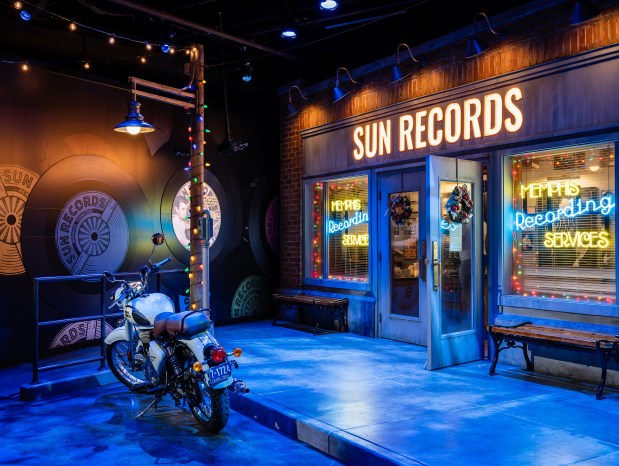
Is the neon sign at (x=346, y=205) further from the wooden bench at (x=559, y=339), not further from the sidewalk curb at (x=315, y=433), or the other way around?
the sidewalk curb at (x=315, y=433)

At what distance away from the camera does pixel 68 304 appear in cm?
840

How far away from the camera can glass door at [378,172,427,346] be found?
27.7 ft

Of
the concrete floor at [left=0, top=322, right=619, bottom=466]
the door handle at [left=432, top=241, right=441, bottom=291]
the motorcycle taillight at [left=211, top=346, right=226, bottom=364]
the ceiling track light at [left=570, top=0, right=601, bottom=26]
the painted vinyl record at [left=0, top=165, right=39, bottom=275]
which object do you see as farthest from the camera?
the painted vinyl record at [left=0, top=165, right=39, bottom=275]

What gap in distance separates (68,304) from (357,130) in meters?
5.23

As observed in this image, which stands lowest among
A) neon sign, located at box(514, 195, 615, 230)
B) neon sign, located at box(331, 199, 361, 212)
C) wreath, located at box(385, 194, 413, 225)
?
neon sign, located at box(514, 195, 615, 230)

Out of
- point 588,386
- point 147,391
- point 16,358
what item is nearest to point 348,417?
point 147,391

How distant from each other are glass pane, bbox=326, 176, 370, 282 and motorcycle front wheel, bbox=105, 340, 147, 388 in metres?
4.22

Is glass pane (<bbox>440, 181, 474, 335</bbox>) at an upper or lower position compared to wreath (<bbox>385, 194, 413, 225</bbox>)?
lower

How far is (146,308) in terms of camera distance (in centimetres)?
600

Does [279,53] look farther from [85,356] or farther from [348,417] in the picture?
[348,417]

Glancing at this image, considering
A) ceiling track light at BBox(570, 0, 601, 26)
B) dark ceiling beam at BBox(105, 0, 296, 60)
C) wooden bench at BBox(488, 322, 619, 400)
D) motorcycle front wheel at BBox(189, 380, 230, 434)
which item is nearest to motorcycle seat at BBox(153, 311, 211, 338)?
motorcycle front wheel at BBox(189, 380, 230, 434)

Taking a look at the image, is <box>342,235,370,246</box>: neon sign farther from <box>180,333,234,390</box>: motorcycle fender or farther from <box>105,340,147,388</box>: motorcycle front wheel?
<box>180,333,234,390</box>: motorcycle fender

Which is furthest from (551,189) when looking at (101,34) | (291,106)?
(101,34)

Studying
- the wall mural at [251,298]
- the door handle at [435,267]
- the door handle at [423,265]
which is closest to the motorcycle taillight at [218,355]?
the door handle at [435,267]
